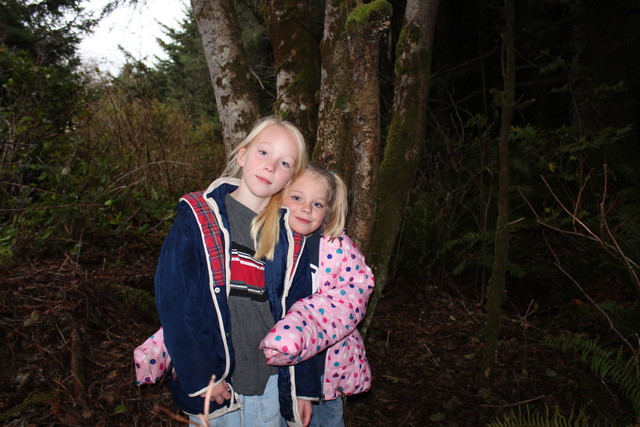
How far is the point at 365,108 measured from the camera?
2592 mm

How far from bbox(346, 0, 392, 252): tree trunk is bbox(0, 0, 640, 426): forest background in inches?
0.4

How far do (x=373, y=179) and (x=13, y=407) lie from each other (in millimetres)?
2501

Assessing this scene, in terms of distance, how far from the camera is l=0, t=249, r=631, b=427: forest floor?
106 inches

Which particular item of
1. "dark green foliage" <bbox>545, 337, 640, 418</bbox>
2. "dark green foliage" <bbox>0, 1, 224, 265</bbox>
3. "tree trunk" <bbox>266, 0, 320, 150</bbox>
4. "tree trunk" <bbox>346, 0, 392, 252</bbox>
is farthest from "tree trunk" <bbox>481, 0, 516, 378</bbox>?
"dark green foliage" <bbox>0, 1, 224, 265</bbox>

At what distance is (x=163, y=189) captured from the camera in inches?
221

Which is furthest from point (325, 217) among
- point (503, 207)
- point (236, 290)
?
point (503, 207)

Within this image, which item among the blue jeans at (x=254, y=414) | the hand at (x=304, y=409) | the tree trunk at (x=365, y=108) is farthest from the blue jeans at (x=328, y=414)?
the tree trunk at (x=365, y=108)

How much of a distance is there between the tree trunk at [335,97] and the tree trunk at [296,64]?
34cm

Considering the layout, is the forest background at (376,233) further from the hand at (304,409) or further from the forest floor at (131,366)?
the hand at (304,409)

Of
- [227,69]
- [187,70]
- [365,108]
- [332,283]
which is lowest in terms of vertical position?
[332,283]

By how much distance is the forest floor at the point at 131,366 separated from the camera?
270 centimetres

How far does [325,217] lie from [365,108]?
2.99 ft

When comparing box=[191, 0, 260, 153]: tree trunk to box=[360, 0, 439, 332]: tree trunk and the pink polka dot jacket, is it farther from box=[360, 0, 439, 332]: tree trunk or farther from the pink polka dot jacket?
the pink polka dot jacket

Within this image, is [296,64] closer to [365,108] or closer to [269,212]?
[365,108]
